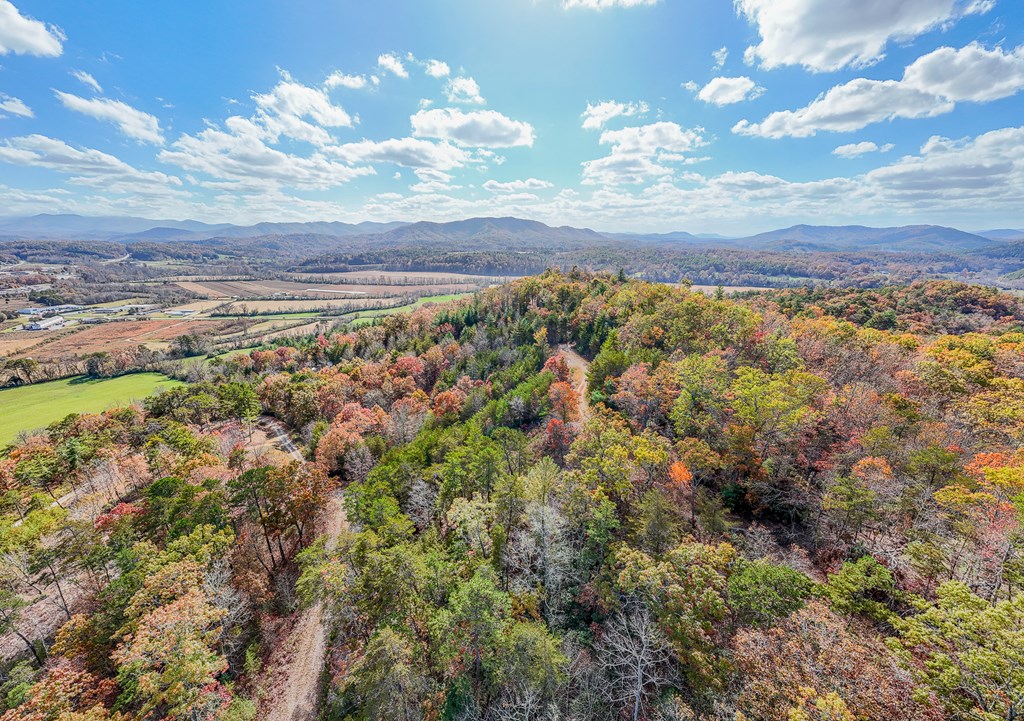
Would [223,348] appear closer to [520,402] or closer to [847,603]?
[520,402]

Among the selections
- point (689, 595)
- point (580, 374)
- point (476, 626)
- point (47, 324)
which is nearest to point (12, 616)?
point (476, 626)

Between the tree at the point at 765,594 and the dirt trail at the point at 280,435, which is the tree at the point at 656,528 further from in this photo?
the dirt trail at the point at 280,435

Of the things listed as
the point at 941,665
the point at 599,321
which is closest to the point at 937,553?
the point at 941,665

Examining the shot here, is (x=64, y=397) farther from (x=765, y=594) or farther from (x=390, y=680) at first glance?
(x=765, y=594)

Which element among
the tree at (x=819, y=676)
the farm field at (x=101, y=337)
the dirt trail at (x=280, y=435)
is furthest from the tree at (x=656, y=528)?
the farm field at (x=101, y=337)

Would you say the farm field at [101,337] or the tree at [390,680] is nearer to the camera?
the tree at [390,680]

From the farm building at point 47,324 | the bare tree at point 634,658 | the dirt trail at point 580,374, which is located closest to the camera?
the bare tree at point 634,658
